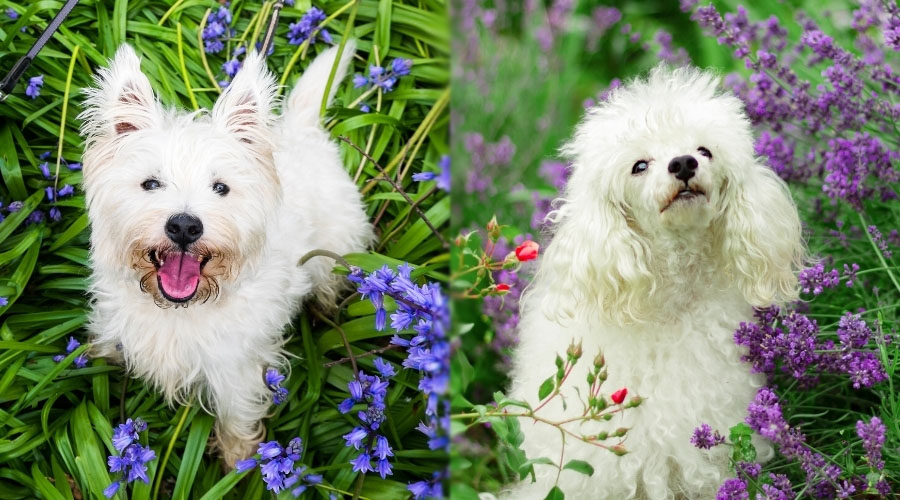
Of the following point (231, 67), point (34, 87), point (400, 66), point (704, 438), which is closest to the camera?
point (704, 438)

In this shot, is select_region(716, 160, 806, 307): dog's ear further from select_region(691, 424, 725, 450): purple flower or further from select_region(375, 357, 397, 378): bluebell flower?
select_region(375, 357, 397, 378): bluebell flower

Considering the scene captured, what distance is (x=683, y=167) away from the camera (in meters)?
1.63

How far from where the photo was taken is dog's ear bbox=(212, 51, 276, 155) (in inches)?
77.4

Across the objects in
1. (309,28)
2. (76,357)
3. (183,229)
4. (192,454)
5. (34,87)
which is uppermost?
(309,28)

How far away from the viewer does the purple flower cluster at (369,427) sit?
6.73 feet

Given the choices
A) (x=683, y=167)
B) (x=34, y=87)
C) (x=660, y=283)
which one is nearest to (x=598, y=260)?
(x=660, y=283)

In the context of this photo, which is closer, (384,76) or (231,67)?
(231,67)

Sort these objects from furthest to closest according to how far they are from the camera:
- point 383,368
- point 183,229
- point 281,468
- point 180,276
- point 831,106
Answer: point 831,106, point 383,368, point 281,468, point 180,276, point 183,229

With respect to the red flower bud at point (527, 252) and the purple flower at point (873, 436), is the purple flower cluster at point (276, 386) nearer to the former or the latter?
the red flower bud at point (527, 252)

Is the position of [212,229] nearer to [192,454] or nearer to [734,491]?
[192,454]

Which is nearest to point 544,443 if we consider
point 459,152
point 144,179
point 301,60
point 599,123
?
point 599,123

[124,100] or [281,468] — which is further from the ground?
[124,100]

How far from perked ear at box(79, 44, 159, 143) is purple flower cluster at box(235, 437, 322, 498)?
0.87 metres

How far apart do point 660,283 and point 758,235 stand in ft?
0.78
